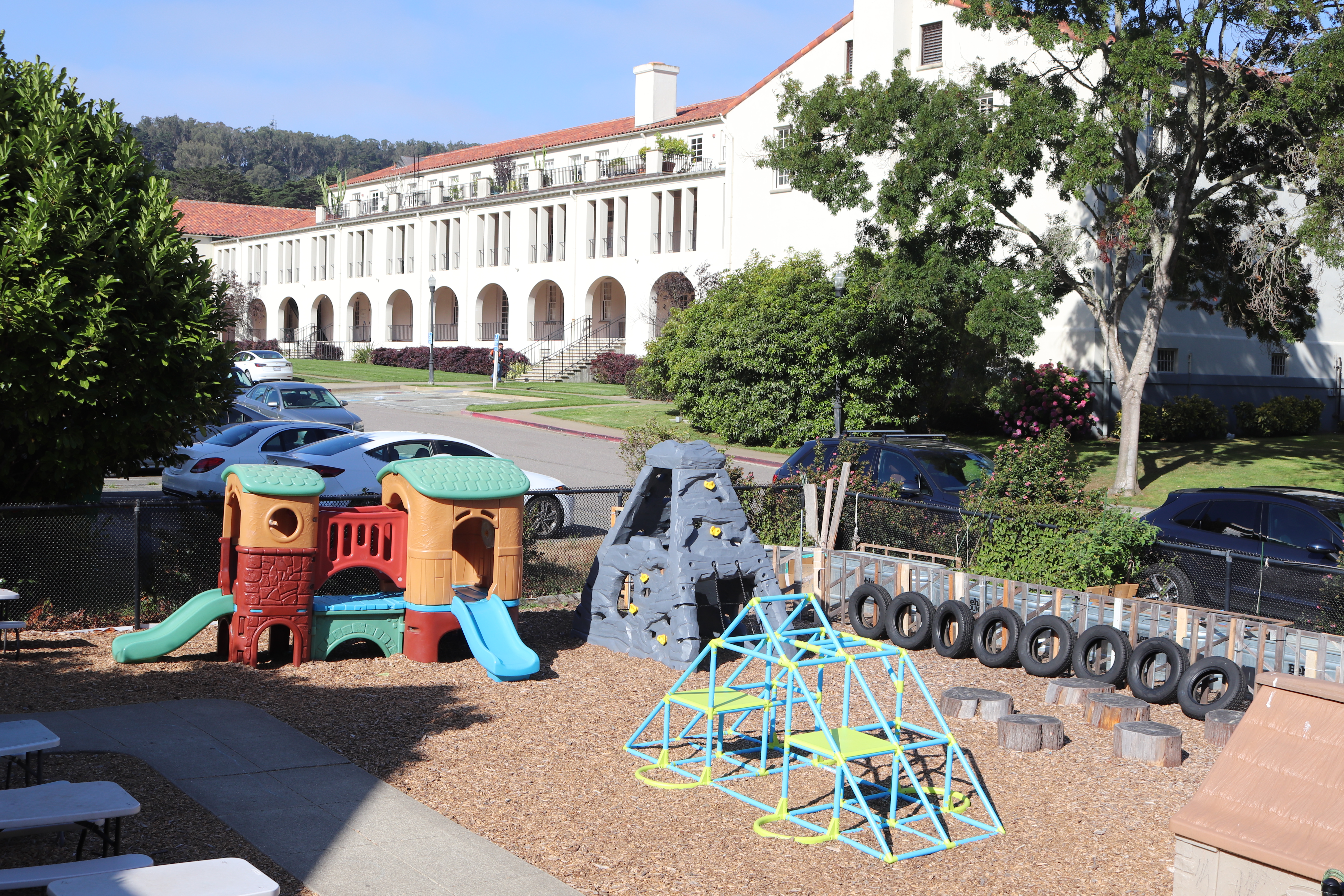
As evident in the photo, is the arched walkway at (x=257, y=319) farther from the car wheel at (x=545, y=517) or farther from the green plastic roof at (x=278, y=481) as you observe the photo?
the green plastic roof at (x=278, y=481)

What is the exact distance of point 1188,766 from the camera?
26.8 ft

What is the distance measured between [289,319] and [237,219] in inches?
364

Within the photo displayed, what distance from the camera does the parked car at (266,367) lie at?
4147cm

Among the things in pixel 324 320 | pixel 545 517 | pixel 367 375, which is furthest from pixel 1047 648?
pixel 324 320

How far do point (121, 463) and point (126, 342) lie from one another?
1.83 m

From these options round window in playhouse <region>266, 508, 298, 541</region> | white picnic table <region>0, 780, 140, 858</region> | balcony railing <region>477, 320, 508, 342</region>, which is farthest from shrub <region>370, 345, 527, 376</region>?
white picnic table <region>0, 780, 140, 858</region>

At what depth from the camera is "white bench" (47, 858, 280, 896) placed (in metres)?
4.50

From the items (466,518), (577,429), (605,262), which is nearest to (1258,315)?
(577,429)

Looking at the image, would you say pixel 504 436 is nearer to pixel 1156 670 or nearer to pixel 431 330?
pixel 431 330

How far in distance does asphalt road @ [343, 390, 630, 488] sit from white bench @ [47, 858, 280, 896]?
16304 mm

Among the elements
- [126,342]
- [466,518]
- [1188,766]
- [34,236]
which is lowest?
[1188,766]

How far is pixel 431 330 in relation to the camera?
1907 inches

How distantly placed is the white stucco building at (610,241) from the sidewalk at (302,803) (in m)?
21.3

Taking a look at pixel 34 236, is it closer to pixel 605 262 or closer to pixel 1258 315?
pixel 1258 315
